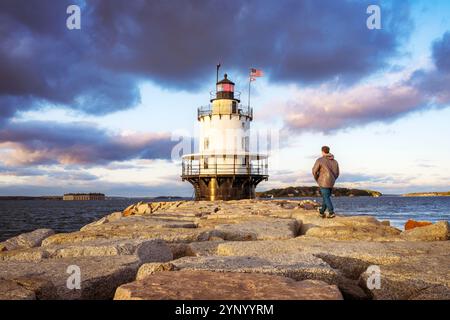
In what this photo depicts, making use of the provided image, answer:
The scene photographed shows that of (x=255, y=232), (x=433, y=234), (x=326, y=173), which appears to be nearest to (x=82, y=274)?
(x=255, y=232)

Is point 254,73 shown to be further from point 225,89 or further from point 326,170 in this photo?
point 326,170

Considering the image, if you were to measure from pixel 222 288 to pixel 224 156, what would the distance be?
26258 mm

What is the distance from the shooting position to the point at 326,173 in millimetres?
8719

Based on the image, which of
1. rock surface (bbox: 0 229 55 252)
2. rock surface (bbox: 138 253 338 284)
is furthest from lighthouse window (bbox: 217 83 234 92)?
rock surface (bbox: 138 253 338 284)

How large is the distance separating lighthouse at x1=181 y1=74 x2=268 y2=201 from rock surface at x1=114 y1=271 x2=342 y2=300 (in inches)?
996

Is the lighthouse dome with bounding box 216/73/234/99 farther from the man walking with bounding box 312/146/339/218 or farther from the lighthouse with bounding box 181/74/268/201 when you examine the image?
the man walking with bounding box 312/146/339/218

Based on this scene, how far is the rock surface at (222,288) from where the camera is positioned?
2438 millimetres

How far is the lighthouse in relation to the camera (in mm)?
28406

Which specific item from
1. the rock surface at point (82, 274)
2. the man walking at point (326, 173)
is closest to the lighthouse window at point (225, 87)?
the man walking at point (326, 173)

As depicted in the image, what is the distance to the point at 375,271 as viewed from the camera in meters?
3.35

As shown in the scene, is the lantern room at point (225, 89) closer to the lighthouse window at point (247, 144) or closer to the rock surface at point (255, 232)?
the lighthouse window at point (247, 144)

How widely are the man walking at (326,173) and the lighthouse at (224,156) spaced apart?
1936 cm
